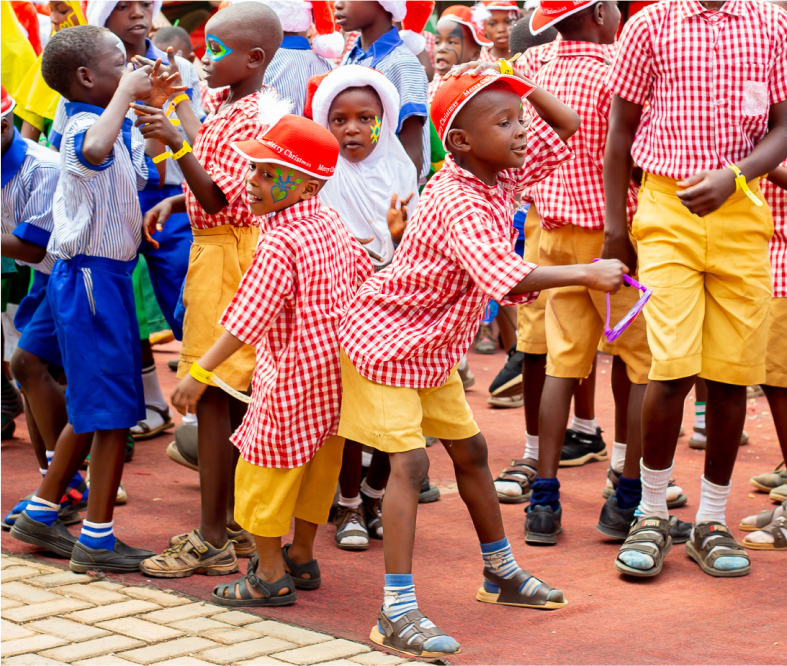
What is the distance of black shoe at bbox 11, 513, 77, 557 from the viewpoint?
4.16 m

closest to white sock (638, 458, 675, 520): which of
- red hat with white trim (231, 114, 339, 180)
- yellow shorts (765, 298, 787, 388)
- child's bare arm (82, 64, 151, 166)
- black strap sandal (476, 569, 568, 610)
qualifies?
black strap sandal (476, 569, 568, 610)

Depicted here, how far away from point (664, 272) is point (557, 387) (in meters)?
0.87

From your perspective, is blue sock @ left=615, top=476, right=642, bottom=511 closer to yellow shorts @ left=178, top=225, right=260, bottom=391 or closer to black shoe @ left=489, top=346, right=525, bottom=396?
yellow shorts @ left=178, top=225, right=260, bottom=391

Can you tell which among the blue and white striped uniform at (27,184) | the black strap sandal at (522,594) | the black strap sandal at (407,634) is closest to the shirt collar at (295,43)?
the blue and white striped uniform at (27,184)

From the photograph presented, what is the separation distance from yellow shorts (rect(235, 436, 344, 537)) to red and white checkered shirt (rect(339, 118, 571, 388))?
0.51 m

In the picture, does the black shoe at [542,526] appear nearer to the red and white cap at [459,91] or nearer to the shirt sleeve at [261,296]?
the shirt sleeve at [261,296]

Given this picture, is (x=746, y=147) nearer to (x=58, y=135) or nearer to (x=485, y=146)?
(x=485, y=146)

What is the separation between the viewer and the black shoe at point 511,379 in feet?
22.8

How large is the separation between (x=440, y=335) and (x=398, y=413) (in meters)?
0.30

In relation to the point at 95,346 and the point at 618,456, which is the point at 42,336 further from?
the point at 618,456

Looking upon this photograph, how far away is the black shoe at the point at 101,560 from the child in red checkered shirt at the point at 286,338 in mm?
524

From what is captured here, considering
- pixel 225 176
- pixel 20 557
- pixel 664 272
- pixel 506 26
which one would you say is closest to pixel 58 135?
pixel 225 176

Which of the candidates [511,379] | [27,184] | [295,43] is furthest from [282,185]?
[511,379]

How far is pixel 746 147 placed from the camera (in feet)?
12.6
